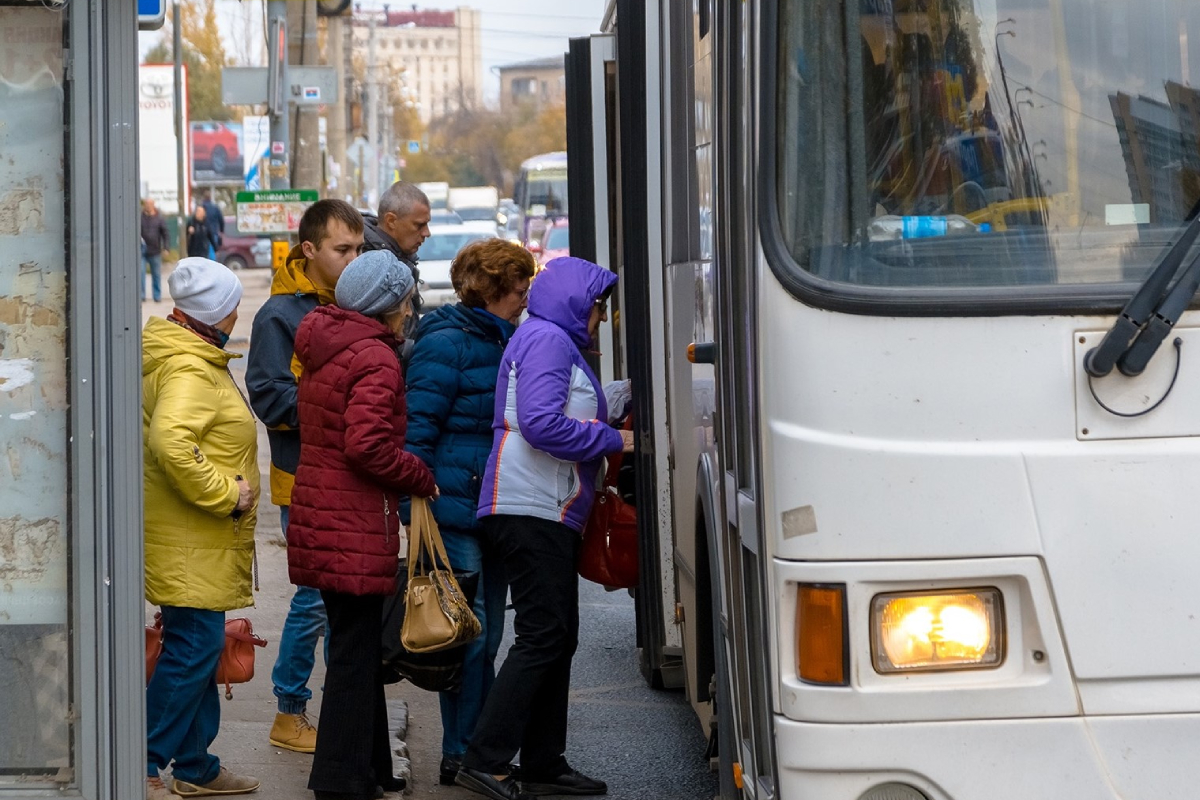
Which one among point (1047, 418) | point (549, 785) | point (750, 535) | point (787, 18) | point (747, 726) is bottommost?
point (549, 785)

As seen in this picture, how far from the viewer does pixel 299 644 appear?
5.44m

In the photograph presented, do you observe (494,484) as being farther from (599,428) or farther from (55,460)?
(55,460)

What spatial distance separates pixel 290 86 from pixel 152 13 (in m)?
10.2

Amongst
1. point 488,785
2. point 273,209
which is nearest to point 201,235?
point 273,209

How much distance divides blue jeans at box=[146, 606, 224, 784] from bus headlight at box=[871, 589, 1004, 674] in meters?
2.47

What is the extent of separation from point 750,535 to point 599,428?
1736 millimetres

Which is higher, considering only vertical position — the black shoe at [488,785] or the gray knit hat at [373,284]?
the gray knit hat at [373,284]

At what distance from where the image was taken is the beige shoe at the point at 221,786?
5012mm

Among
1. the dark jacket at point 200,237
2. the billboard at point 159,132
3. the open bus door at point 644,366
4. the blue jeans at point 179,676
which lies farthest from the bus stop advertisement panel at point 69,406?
the billboard at point 159,132

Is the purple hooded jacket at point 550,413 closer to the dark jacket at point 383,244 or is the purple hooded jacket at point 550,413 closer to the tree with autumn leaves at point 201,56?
the dark jacket at point 383,244

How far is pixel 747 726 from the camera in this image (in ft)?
11.3

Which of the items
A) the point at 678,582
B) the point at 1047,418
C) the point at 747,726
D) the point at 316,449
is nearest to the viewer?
the point at 1047,418

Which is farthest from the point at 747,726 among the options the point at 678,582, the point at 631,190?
the point at 631,190

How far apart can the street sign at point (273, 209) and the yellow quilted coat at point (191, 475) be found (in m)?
11.5
